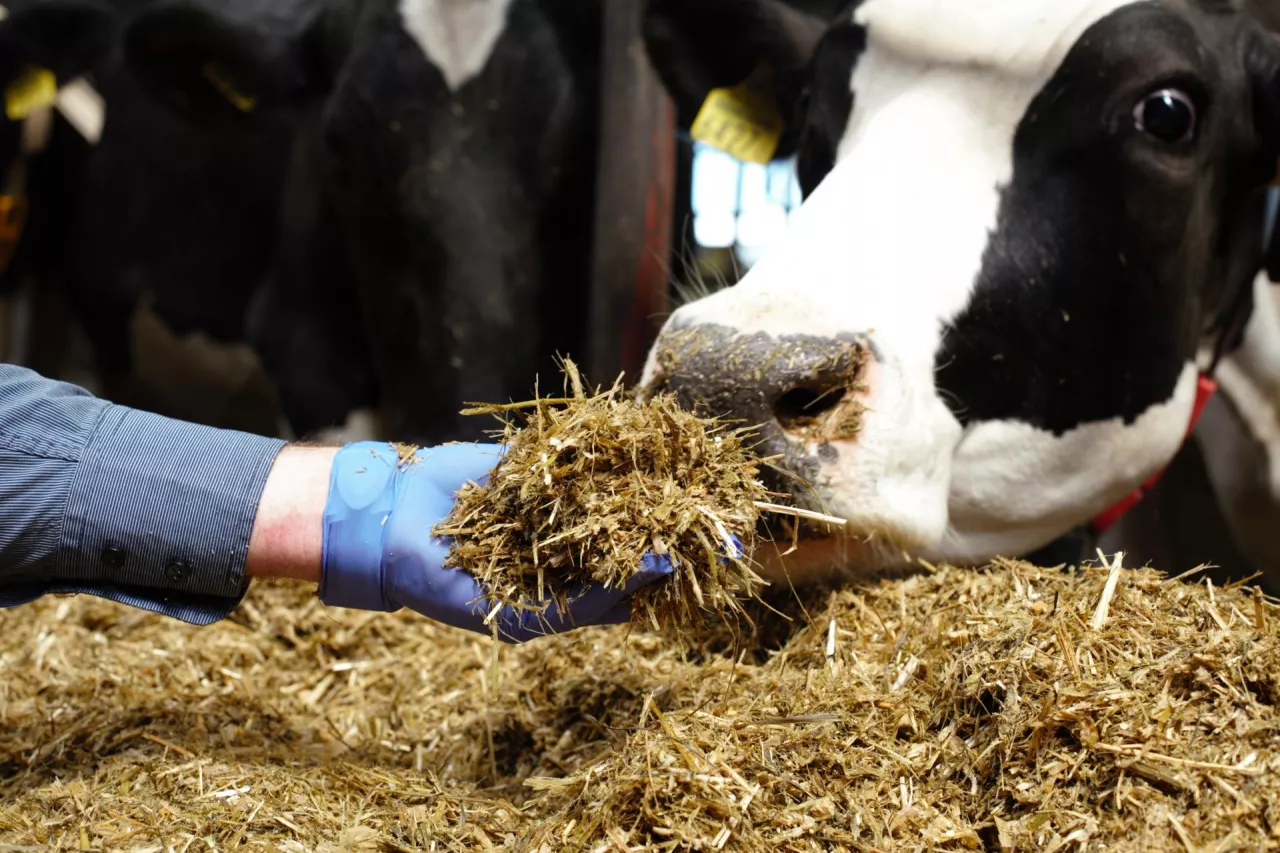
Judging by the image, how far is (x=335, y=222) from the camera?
12.2ft

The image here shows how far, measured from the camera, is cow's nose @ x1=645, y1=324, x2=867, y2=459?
1.66 meters

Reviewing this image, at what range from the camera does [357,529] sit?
1705mm

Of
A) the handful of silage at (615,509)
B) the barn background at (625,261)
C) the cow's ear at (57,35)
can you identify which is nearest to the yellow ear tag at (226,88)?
the cow's ear at (57,35)

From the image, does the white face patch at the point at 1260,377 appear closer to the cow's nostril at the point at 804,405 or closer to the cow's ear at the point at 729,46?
the cow's ear at the point at 729,46

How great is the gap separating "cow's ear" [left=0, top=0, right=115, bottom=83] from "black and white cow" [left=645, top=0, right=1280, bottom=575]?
2.86 meters

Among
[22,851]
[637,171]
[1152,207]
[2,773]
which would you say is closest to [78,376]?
[637,171]

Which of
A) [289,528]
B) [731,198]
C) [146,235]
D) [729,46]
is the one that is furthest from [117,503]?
[146,235]

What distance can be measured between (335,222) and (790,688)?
8.54ft

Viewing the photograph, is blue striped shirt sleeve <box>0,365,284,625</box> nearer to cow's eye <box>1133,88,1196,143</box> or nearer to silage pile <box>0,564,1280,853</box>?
silage pile <box>0,564,1280,853</box>

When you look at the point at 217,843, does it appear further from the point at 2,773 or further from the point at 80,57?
the point at 80,57

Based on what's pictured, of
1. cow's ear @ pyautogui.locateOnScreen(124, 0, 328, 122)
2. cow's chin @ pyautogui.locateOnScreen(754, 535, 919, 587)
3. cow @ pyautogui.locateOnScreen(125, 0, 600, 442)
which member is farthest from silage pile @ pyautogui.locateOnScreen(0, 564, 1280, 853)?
cow's ear @ pyautogui.locateOnScreen(124, 0, 328, 122)

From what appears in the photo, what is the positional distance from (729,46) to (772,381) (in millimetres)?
1545

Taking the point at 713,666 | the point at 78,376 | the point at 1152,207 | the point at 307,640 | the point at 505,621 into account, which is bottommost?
the point at 78,376

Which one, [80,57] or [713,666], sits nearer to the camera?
[713,666]
